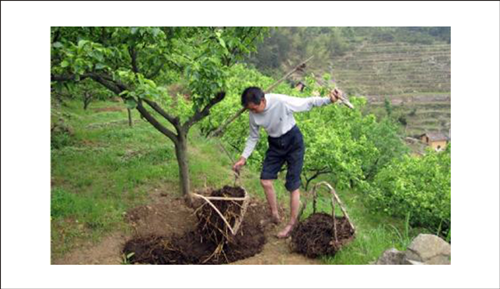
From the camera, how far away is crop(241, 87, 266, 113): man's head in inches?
149

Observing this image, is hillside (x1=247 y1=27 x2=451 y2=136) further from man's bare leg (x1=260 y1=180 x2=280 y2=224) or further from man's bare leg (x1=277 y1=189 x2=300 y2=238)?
man's bare leg (x1=277 y1=189 x2=300 y2=238)

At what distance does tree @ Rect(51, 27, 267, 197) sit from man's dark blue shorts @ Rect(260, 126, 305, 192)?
0.88 m

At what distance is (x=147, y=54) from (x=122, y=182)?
2127 mm

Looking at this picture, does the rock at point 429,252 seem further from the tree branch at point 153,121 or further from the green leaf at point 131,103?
the tree branch at point 153,121

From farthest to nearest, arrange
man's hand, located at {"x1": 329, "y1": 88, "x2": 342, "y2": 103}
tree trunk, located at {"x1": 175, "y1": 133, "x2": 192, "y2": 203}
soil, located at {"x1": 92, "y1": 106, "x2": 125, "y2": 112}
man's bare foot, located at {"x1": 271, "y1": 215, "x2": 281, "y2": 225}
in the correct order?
soil, located at {"x1": 92, "y1": 106, "x2": 125, "y2": 112} → tree trunk, located at {"x1": 175, "y1": 133, "x2": 192, "y2": 203} → man's bare foot, located at {"x1": 271, "y1": 215, "x2": 281, "y2": 225} → man's hand, located at {"x1": 329, "y1": 88, "x2": 342, "y2": 103}

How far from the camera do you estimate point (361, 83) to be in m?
39.2

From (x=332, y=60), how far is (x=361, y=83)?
7880mm

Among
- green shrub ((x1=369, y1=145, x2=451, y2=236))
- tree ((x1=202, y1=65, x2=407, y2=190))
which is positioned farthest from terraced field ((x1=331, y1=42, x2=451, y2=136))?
tree ((x1=202, y1=65, x2=407, y2=190))

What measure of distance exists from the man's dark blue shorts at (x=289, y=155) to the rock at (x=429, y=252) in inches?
47.6

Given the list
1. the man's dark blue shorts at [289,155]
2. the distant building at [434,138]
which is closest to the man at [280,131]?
the man's dark blue shorts at [289,155]

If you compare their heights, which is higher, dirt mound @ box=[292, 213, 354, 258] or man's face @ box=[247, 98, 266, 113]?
man's face @ box=[247, 98, 266, 113]

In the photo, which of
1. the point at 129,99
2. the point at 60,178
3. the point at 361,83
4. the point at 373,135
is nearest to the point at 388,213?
the point at 373,135

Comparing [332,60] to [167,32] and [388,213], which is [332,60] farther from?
[167,32]

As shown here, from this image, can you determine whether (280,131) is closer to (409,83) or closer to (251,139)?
(251,139)
